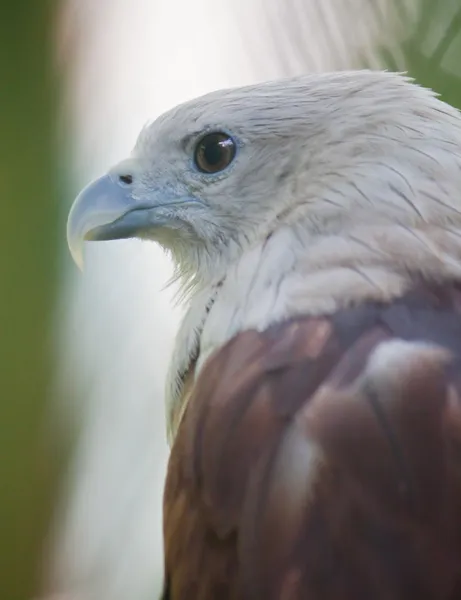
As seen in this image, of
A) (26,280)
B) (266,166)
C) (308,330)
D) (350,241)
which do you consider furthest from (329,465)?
(26,280)

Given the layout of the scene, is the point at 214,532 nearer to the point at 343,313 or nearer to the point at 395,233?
the point at 343,313

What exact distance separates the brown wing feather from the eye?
0.26m

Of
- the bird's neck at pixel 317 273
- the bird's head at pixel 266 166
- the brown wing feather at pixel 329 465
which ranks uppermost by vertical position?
the bird's head at pixel 266 166

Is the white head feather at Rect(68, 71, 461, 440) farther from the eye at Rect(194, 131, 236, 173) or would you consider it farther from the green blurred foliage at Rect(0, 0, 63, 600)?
the green blurred foliage at Rect(0, 0, 63, 600)

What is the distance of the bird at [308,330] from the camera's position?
47 centimetres

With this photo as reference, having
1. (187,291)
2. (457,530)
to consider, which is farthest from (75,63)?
(457,530)

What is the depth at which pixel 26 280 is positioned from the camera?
4.50 ft

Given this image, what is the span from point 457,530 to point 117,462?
35.9 inches

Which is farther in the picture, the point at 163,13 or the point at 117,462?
the point at 117,462

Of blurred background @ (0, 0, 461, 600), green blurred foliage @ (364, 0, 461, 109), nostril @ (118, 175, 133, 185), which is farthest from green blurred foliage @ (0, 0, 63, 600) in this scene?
green blurred foliage @ (364, 0, 461, 109)

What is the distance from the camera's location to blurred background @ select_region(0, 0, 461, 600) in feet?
3.59

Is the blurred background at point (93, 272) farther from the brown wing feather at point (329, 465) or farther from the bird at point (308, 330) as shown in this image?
the brown wing feather at point (329, 465)

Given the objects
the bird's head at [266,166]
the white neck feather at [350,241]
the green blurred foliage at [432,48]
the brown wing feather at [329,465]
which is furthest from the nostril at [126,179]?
the green blurred foliage at [432,48]

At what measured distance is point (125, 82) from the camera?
1221 millimetres
